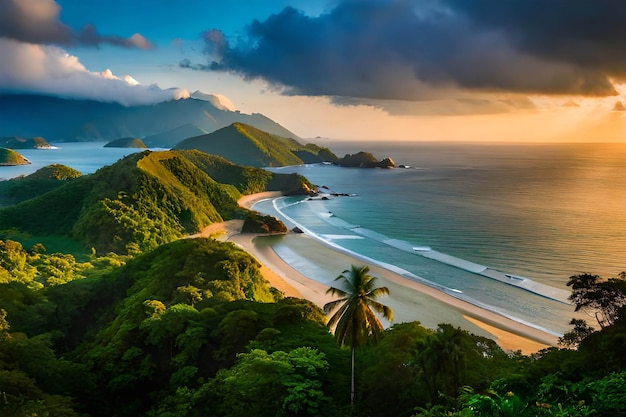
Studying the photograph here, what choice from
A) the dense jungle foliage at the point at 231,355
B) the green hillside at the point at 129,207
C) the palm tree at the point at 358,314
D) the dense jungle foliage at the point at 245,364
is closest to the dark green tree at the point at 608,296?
the dense jungle foliage at the point at 231,355

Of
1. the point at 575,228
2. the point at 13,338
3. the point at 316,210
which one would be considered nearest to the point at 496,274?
the point at 575,228

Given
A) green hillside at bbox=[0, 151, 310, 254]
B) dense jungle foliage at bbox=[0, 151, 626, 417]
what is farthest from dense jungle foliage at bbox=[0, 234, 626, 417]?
green hillside at bbox=[0, 151, 310, 254]

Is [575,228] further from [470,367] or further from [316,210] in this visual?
[470,367]

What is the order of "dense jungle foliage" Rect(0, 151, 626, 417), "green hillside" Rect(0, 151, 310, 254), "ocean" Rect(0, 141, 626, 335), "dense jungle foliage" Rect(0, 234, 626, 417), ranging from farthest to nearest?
"green hillside" Rect(0, 151, 310, 254) < "ocean" Rect(0, 141, 626, 335) < "dense jungle foliage" Rect(0, 151, 626, 417) < "dense jungle foliage" Rect(0, 234, 626, 417)

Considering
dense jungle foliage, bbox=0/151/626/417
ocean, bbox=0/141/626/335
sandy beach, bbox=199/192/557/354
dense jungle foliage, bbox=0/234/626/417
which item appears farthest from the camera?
ocean, bbox=0/141/626/335

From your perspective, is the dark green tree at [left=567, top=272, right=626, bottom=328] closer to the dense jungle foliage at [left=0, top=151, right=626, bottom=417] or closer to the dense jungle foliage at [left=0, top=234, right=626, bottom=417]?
the dense jungle foliage at [left=0, top=151, right=626, bottom=417]

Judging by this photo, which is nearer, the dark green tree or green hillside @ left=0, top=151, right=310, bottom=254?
the dark green tree

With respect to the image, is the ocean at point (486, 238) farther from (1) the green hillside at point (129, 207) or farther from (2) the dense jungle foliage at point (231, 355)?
(1) the green hillside at point (129, 207)
